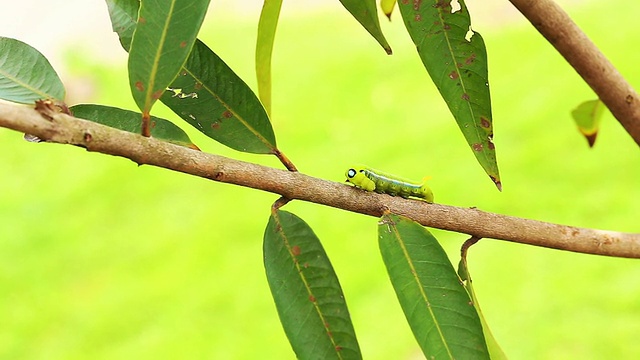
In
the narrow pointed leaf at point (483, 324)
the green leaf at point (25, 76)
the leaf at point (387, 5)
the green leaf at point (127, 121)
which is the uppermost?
the leaf at point (387, 5)

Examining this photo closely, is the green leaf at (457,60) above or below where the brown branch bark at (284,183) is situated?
above

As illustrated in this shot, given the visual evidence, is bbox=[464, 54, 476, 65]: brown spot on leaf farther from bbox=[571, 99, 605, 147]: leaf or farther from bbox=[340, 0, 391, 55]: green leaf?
bbox=[571, 99, 605, 147]: leaf

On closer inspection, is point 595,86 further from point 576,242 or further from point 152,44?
point 152,44

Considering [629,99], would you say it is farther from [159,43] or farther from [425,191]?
[159,43]

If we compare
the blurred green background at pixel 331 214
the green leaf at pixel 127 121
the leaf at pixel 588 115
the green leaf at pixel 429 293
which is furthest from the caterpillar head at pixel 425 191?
the blurred green background at pixel 331 214

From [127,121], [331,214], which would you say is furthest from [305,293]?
[331,214]

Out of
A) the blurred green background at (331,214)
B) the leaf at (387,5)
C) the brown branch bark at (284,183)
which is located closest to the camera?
the brown branch bark at (284,183)

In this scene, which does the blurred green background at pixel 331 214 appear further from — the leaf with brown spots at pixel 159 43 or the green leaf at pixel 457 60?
the leaf with brown spots at pixel 159 43
